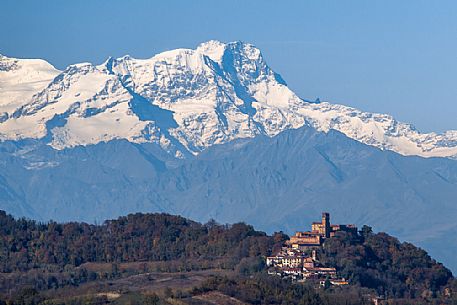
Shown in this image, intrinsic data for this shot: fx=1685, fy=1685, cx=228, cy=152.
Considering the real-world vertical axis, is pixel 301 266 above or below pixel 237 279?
above

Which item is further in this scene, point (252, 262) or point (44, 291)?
point (252, 262)

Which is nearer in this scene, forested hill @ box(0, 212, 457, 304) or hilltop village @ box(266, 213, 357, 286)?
forested hill @ box(0, 212, 457, 304)

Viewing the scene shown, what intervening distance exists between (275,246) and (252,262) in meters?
13.4

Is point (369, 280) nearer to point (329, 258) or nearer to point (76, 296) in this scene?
point (329, 258)

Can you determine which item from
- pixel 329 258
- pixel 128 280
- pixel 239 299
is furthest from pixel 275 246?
pixel 239 299

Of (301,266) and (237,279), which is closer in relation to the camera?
(237,279)

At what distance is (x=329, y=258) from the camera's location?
192125 mm

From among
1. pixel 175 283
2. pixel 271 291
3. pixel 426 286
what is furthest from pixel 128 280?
pixel 426 286

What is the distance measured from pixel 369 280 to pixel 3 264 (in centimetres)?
4285

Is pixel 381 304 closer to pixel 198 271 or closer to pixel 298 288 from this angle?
pixel 298 288

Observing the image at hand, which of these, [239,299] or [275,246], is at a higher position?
[275,246]

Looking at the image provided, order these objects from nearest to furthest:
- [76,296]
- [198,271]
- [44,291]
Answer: [76,296], [44,291], [198,271]

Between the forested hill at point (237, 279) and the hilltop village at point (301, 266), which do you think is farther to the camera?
the hilltop village at point (301, 266)

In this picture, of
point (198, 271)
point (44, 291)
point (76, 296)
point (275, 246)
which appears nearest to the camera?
point (76, 296)
